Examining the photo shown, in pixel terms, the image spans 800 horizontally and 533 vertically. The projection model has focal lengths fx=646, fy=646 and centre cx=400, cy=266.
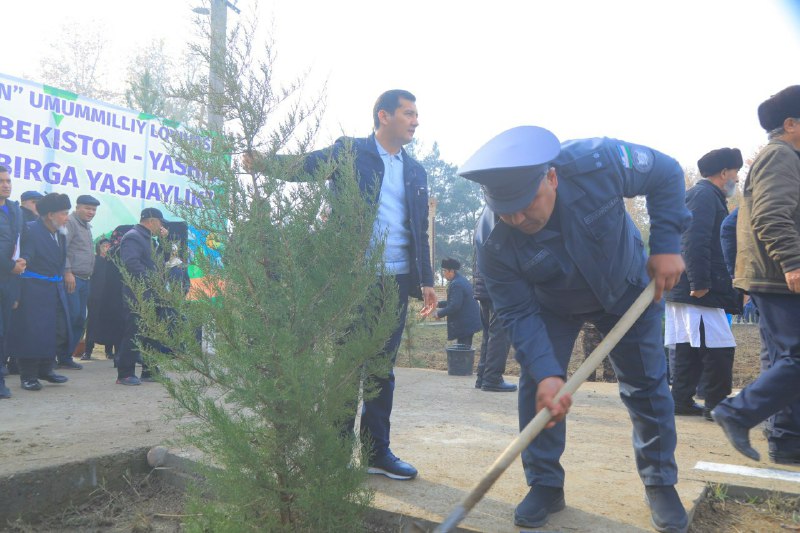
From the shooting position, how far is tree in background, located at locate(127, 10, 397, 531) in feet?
7.72

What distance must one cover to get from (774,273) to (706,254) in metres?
1.37

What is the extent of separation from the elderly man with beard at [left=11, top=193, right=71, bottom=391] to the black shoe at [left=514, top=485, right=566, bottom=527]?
214 inches

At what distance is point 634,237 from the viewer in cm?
296

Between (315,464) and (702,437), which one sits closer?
(315,464)

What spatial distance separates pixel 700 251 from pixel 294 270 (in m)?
3.80

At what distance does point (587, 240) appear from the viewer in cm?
272

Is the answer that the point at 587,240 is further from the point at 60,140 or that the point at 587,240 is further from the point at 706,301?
the point at 60,140

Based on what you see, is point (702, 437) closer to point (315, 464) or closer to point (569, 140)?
point (569, 140)

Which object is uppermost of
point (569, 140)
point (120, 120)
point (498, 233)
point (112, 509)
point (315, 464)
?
point (120, 120)

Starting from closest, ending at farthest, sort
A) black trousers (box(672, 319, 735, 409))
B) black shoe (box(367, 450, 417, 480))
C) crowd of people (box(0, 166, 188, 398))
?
black shoe (box(367, 450, 417, 480)), black trousers (box(672, 319, 735, 409)), crowd of people (box(0, 166, 188, 398))

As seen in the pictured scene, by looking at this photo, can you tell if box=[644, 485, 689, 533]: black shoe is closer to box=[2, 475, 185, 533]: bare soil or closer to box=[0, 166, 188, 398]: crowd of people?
box=[2, 475, 185, 533]: bare soil

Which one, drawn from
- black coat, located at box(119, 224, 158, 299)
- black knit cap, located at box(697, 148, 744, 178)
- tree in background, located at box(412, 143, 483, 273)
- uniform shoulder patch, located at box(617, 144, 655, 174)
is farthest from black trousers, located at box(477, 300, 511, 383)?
tree in background, located at box(412, 143, 483, 273)

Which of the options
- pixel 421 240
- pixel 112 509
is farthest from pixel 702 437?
pixel 112 509

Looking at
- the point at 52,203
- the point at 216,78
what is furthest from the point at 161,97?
the point at 52,203
